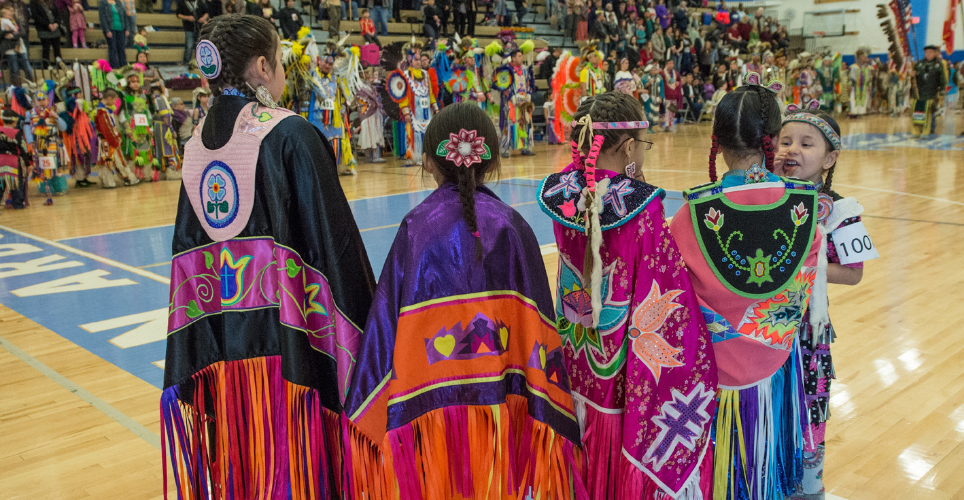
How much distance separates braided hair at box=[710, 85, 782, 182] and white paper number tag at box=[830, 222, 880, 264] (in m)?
0.24

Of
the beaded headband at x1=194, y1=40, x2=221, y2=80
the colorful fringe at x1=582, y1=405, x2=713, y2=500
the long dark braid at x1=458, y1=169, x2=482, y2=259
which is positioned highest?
the beaded headband at x1=194, y1=40, x2=221, y2=80

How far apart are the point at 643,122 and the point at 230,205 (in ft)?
2.82

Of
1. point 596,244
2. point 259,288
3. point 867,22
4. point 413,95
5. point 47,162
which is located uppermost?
point 867,22

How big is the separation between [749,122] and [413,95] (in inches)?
350

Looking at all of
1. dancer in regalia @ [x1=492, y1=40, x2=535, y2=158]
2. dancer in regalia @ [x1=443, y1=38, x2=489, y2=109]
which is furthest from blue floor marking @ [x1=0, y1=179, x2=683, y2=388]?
dancer in regalia @ [x1=492, y1=40, x2=535, y2=158]

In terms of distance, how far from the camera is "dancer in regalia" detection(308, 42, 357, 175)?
29.0 ft

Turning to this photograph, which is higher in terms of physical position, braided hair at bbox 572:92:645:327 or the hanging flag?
the hanging flag

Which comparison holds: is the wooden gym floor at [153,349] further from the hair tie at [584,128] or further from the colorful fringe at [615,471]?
the colorful fringe at [615,471]

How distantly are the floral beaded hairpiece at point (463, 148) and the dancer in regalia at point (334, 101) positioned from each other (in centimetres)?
759

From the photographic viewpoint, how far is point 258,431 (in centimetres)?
162

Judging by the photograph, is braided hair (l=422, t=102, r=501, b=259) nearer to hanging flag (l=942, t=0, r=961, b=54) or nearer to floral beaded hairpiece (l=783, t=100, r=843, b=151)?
floral beaded hairpiece (l=783, t=100, r=843, b=151)

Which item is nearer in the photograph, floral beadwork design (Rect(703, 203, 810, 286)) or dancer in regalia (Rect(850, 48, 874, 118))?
floral beadwork design (Rect(703, 203, 810, 286))

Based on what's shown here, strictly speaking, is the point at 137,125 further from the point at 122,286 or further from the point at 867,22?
the point at 867,22

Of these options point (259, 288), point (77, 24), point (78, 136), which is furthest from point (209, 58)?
point (77, 24)
